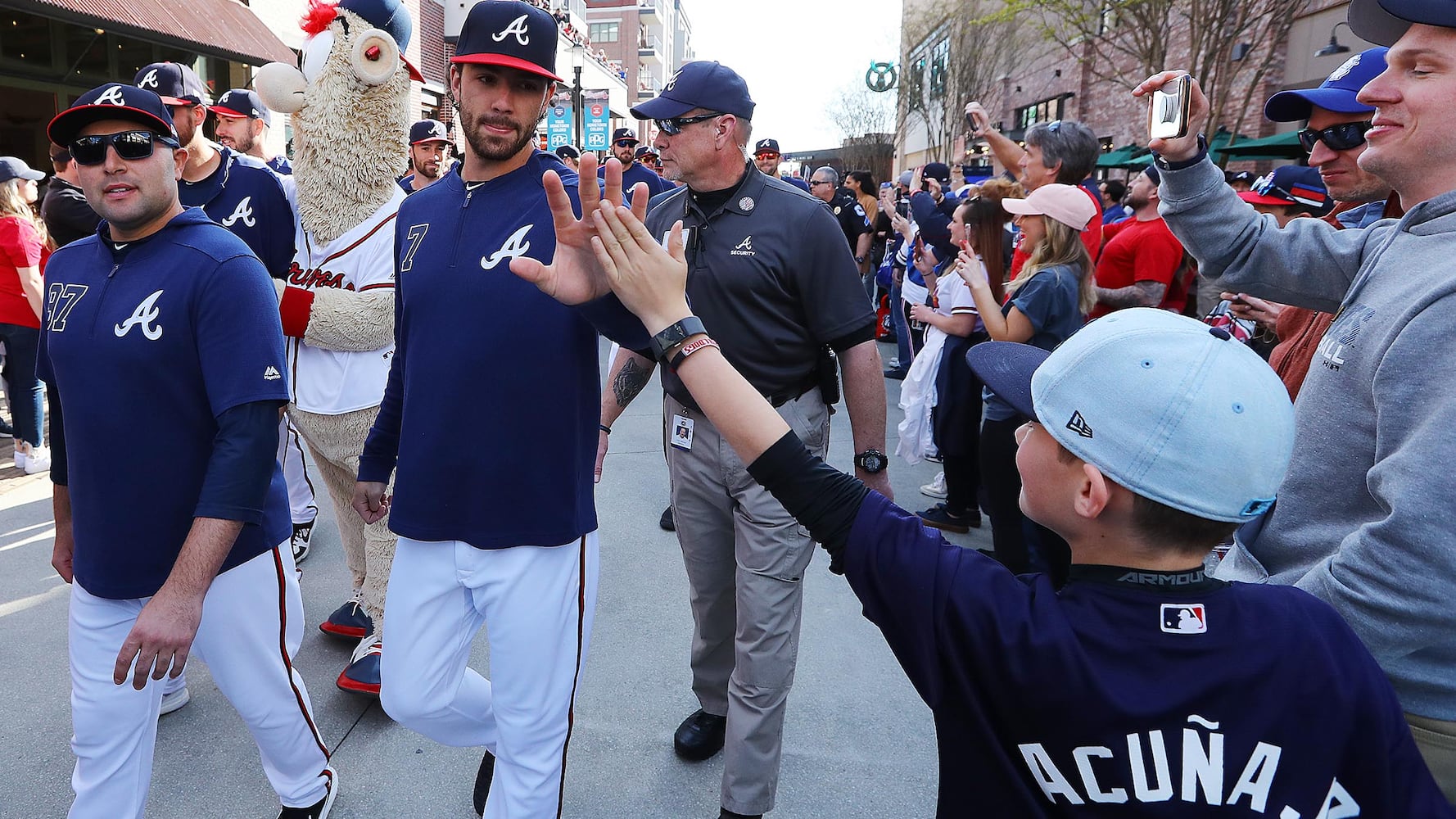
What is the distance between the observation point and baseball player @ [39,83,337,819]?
6.74 ft

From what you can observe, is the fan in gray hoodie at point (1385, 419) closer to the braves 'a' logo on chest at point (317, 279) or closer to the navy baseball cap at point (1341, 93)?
the navy baseball cap at point (1341, 93)

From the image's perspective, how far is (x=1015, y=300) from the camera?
3.91 m

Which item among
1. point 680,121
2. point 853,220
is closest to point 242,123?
point 680,121

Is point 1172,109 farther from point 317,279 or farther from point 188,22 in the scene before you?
point 188,22

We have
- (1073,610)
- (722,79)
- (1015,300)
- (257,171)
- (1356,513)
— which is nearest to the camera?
(1073,610)

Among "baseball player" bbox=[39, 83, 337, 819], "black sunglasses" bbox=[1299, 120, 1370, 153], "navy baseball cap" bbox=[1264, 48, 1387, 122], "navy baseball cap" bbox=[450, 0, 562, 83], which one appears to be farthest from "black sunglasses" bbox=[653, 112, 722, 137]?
"black sunglasses" bbox=[1299, 120, 1370, 153]

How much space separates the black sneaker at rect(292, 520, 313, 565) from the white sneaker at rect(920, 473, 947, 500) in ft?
12.6

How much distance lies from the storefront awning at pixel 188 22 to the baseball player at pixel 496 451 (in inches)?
355

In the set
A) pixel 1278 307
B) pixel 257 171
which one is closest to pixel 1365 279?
pixel 1278 307

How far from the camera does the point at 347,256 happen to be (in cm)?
336

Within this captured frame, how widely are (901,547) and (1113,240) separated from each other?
184 inches

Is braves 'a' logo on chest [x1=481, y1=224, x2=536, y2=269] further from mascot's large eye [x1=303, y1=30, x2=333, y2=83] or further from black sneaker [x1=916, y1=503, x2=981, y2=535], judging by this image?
black sneaker [x1=916, y1=503, x2=981, y2=535]

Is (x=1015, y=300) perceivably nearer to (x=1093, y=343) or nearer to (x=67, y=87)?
(x=1093, y=343)

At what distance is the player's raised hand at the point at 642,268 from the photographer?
4.32 feet
